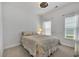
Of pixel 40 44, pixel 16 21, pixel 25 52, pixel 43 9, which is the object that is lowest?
pixel 25 52

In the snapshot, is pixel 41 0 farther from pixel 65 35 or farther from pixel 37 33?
pixel 65 35

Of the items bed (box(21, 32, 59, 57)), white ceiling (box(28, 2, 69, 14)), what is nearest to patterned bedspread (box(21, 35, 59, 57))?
bed (box(21, 32, 59, 57))

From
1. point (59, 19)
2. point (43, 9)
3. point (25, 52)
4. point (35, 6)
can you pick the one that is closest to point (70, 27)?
point (59, 19)

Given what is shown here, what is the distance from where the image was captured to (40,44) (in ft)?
5.11

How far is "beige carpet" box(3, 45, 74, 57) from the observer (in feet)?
5.20

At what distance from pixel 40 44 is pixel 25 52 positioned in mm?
268

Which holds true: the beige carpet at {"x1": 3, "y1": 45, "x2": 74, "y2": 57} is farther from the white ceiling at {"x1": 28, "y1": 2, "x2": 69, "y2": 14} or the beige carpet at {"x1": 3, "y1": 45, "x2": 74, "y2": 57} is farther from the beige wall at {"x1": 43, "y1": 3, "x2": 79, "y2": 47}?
the white ceiling at {"x1": 28, "y1": 2, "x2": 69, "y2": 14}

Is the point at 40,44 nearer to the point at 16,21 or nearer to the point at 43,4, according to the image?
the point at 16,21

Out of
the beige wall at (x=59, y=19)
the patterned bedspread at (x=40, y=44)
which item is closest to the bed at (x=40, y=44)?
the patterned bedspread at (x=40, y=44)

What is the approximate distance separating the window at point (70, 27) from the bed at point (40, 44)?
20cm

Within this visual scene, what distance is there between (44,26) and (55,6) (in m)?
0.34

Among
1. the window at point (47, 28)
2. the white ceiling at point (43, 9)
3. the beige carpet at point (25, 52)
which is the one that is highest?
the white ceiling at point (43, 9)

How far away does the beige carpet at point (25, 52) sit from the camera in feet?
5.20

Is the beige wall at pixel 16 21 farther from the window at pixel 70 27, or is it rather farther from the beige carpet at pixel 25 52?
the window at pixel 70 27
